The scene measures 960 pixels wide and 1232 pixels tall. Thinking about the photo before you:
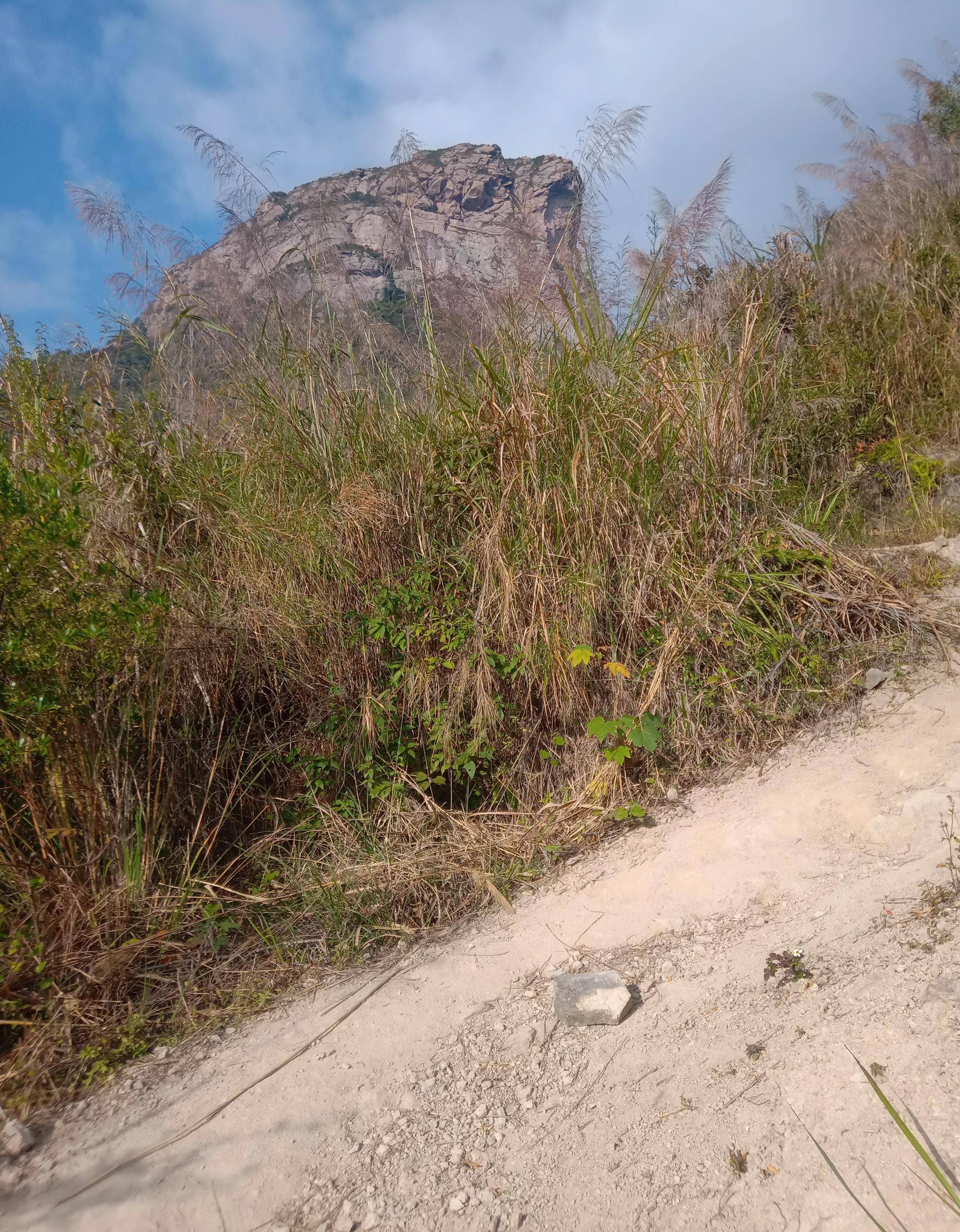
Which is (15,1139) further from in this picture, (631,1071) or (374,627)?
(374,627)

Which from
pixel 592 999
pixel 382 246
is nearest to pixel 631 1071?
pixel 592 999

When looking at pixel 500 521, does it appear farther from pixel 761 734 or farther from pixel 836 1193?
pixel 836 1193

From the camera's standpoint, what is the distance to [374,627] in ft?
11.3

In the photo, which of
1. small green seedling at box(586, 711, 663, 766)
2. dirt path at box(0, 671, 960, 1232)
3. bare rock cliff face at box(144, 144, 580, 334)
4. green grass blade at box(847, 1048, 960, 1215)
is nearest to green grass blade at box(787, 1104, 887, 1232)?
dirt path at box(0, 671, 960, 1232)

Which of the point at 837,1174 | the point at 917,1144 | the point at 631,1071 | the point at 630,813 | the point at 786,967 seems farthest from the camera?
the point at 630,813

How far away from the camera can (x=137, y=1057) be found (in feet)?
7.92

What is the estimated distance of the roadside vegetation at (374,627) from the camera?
8.61 ft

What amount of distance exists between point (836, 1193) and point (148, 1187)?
1.64m

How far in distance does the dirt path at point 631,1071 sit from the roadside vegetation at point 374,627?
31 cm

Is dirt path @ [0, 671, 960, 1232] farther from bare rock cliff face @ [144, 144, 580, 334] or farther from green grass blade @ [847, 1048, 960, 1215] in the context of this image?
bare rock cliff face @ [144, 144, 580, 334]

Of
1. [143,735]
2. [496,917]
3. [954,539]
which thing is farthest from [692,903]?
[954,539]

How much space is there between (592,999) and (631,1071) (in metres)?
0.26

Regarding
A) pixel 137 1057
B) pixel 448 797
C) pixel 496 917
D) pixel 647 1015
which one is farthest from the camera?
pixel 448 797

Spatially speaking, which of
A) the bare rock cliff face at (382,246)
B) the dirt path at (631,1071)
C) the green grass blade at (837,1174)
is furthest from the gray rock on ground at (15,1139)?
the bare rock cliff face at (382,246)
